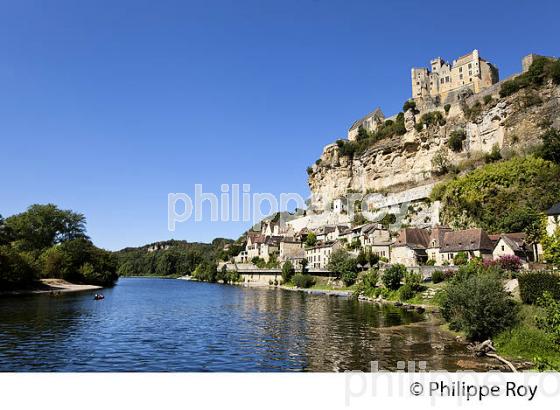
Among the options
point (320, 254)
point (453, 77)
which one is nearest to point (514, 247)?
point (320, 254)

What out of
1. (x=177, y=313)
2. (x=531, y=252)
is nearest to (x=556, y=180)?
(x=531, y=252)

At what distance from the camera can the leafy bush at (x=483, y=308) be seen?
744 inches

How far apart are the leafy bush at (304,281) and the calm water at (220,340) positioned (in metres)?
25.0

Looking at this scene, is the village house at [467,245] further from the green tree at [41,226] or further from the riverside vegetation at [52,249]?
the green tree at [41,226]

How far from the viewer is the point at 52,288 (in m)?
58.2

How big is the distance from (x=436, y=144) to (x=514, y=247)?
31241mm

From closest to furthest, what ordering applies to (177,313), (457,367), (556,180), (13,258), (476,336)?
Answer: (457,367) → (476,336) → (177,313) → (556,180) → (13,258)

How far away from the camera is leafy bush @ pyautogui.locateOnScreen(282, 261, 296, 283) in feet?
216

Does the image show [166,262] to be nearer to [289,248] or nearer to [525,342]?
[289,248]

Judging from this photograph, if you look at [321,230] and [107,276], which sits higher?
[321,230]

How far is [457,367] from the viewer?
15.3 metres

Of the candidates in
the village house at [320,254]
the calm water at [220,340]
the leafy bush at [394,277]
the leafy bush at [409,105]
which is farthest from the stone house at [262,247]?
the calm water at [220,340]
